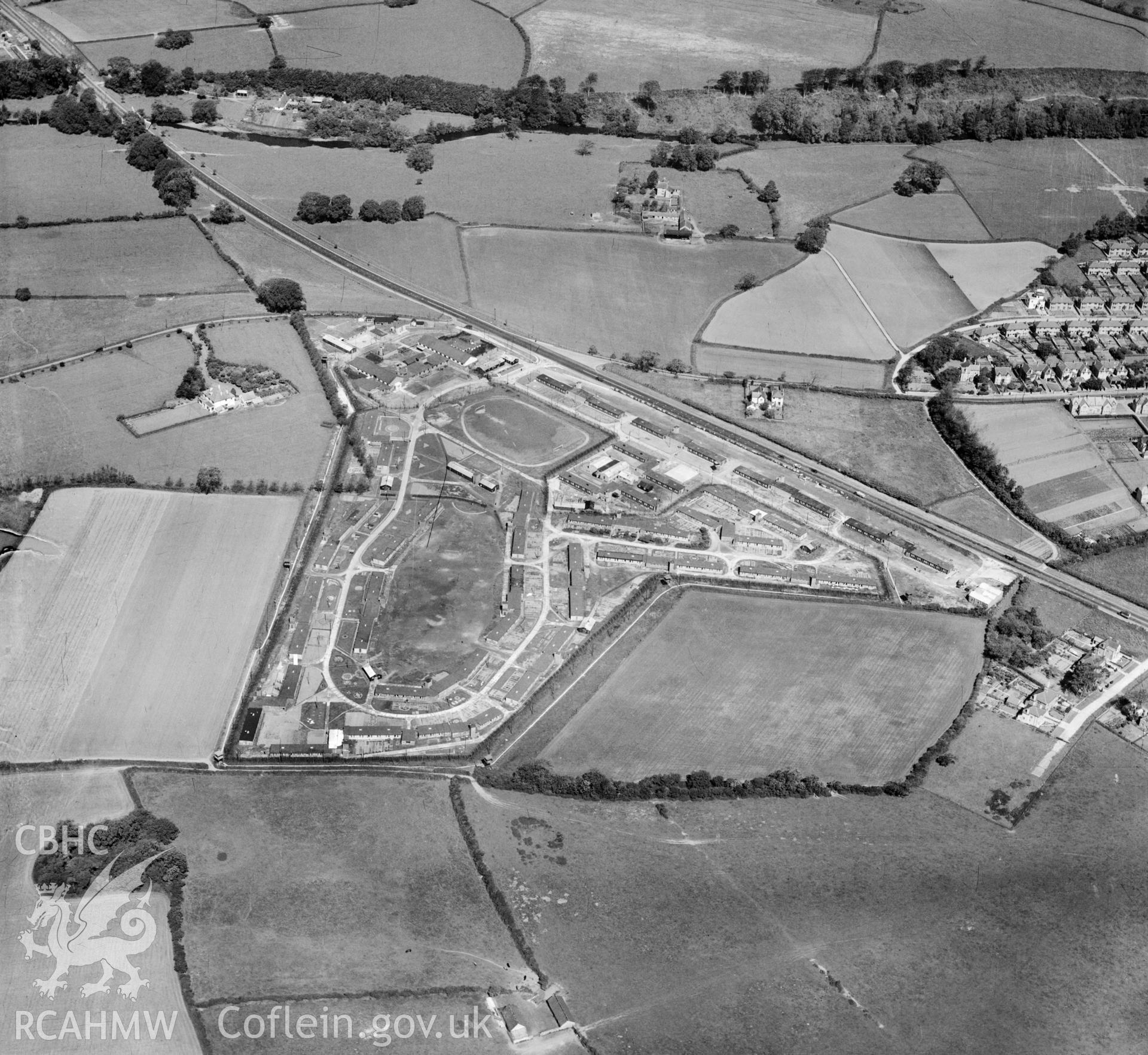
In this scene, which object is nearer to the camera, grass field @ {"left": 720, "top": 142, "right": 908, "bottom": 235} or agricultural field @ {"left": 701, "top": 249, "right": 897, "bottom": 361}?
agricultural field @ {"left": 701, "top": 249, "right": 897, "bottom": 361}


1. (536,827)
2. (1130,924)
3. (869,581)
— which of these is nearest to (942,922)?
(1130,924)

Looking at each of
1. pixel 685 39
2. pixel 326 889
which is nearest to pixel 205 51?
pixel 685 39

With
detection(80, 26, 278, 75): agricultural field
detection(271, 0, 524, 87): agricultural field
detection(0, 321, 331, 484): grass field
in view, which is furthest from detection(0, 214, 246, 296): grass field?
detection(271, 0, 524, 87): agricultural field

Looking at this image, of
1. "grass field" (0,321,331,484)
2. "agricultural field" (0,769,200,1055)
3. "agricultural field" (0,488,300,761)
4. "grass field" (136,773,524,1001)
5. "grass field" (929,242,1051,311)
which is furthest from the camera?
"grass field" (929,242,1051,311)

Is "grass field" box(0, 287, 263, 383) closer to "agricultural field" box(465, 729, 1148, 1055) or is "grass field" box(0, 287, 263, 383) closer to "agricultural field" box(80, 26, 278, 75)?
"agricultural field" box(80, 26, 278, 75)

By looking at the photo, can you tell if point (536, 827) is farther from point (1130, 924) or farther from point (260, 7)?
point (260, 7)

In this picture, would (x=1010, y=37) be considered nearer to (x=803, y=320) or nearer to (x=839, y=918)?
(x=803, y=320)
